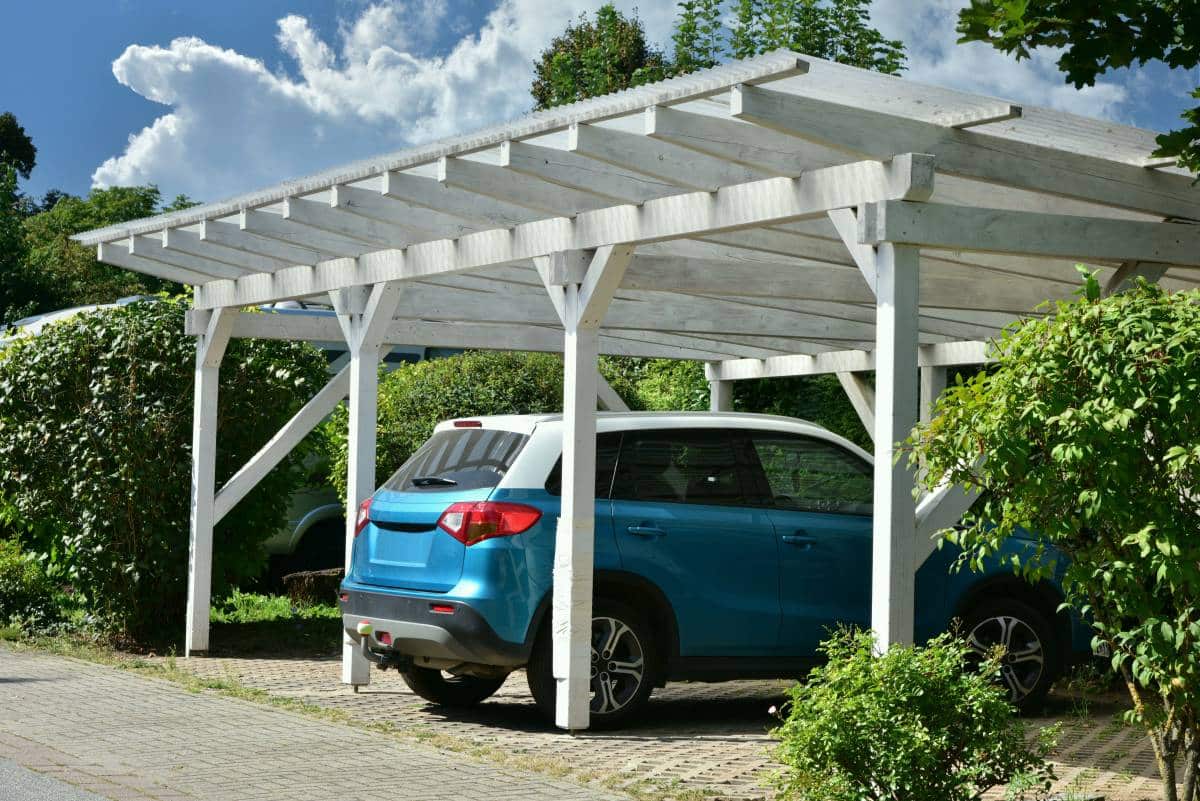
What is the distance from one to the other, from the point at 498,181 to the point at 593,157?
1059mm

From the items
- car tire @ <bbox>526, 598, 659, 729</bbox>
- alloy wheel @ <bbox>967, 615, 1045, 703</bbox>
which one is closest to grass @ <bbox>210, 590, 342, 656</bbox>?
car tire @ <bbox>526, 598, 659, 729</bbox>

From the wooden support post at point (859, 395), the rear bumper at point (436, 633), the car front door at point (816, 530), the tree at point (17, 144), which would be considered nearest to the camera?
the rear bumper at point (436, 633)

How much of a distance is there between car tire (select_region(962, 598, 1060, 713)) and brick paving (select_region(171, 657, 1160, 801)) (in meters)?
0.19

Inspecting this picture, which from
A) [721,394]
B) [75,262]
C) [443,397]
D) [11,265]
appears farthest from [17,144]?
[721,394]

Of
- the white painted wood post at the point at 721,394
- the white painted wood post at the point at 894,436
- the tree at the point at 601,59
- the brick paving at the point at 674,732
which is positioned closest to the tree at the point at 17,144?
the tree at the point at 601,59

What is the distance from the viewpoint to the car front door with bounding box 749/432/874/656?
30.3ft

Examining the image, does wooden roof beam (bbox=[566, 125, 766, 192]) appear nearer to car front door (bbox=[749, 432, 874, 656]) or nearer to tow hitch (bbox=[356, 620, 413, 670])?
car front door (bbox=[749, 432, 874, 656])

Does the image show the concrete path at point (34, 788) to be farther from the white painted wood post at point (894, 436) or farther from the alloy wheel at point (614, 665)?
the white painted wood post at point (894, 436)

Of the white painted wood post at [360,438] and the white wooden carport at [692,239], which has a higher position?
the white wooden carport at [692,239]

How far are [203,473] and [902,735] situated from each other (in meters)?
8.08

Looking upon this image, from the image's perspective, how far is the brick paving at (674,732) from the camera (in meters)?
7.57

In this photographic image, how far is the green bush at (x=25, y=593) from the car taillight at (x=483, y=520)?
22.0 ft

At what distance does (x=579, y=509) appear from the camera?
8.62 metres

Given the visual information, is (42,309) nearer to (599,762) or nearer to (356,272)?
(356,272)
